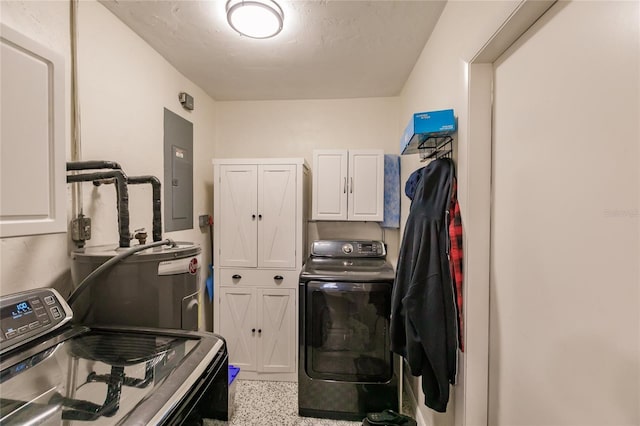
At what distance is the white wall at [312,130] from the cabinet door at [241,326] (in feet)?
2.92

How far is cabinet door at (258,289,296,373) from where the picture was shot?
2.28m

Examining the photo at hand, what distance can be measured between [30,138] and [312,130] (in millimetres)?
2219

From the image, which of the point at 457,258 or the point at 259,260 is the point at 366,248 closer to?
the point at 259,260

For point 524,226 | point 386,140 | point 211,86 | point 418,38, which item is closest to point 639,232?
point 524,226

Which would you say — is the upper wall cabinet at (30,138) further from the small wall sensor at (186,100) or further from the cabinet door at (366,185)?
the cabinet door at (366,185)

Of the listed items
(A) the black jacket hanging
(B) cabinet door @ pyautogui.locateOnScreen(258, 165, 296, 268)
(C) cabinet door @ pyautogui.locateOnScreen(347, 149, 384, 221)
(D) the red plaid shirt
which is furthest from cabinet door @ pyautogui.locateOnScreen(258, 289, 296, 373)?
(D) the red plaid shirt

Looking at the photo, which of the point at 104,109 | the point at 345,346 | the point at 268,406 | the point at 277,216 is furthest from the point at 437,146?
the point at 268,406

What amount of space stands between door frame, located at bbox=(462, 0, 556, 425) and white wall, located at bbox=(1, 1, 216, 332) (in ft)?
6.09

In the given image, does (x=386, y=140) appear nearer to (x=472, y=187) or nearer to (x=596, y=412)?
(x=472, y=187)

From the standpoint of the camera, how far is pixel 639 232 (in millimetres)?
598

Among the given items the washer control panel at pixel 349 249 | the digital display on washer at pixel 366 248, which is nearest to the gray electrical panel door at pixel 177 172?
the washer control panel at pixel 349 249

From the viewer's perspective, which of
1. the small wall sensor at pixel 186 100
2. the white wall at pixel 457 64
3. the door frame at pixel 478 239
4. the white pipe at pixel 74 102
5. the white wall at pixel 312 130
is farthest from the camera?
the white wall at pixel 312 130

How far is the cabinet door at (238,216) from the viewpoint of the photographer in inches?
90.4

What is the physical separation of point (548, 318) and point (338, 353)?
1.37 meters
